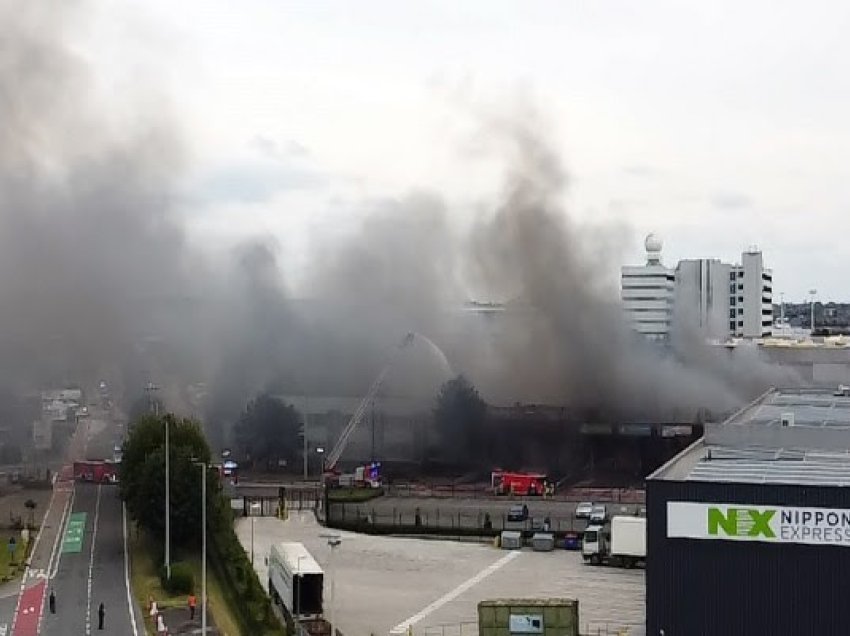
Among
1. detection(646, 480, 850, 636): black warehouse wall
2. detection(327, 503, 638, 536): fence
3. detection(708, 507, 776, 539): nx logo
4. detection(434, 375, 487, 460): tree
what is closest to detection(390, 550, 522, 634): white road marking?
detection(327, 503, 638, 536): fence

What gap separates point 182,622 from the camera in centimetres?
2073

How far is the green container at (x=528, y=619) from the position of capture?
1909 cm

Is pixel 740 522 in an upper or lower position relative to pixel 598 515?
upper

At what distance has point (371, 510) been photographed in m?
36.2

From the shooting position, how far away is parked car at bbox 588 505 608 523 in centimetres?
3147

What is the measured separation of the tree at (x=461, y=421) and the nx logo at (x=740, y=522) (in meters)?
30.5

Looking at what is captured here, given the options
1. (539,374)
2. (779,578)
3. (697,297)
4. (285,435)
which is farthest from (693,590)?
(697,297)

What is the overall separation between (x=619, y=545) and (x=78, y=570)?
42.6 feet

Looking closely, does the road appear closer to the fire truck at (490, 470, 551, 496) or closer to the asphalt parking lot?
the asphalt parking lot

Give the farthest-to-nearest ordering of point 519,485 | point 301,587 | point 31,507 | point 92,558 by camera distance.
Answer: point 519,485, point 31,507, point 92,558, point 301,587

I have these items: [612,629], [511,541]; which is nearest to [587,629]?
[612,629]

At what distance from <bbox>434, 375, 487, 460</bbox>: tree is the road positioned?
14.0 m

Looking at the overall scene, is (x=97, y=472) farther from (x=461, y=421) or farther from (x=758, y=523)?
(x=758, y=523)

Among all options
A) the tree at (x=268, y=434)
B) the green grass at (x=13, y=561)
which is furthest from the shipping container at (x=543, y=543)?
the tree at (x=268, y=434)
